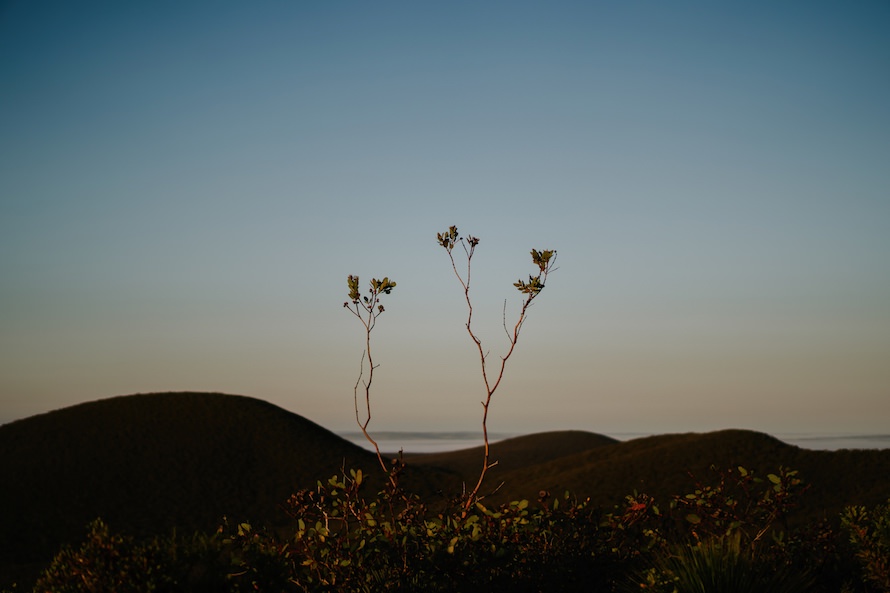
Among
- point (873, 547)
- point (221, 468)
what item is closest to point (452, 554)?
point (873, 547)

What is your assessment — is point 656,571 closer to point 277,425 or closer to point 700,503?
point 700,503

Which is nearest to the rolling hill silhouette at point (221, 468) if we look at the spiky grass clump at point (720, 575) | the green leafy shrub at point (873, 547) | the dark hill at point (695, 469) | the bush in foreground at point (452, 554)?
the dark hill at point (695, 469)

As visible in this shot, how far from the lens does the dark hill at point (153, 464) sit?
42.6m

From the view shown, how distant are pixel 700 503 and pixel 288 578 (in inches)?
204

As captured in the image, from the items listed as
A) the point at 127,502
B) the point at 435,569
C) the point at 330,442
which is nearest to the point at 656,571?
the point at 435,569

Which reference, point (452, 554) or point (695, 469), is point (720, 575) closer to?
point (452, 554)

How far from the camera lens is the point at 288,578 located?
7617mm

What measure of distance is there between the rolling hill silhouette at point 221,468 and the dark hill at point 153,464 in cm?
10

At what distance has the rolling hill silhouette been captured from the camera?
123 feet

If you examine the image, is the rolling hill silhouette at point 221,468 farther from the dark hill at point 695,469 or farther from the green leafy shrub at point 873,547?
the green leafy shrub at point 873,547

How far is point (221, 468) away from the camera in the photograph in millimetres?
→ 52000

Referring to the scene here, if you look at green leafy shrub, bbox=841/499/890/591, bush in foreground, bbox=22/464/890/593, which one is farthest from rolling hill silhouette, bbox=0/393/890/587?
bush in foreground, bbox=22/464/890/593

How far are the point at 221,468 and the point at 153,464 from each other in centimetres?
438

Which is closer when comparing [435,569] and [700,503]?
[435,569]
